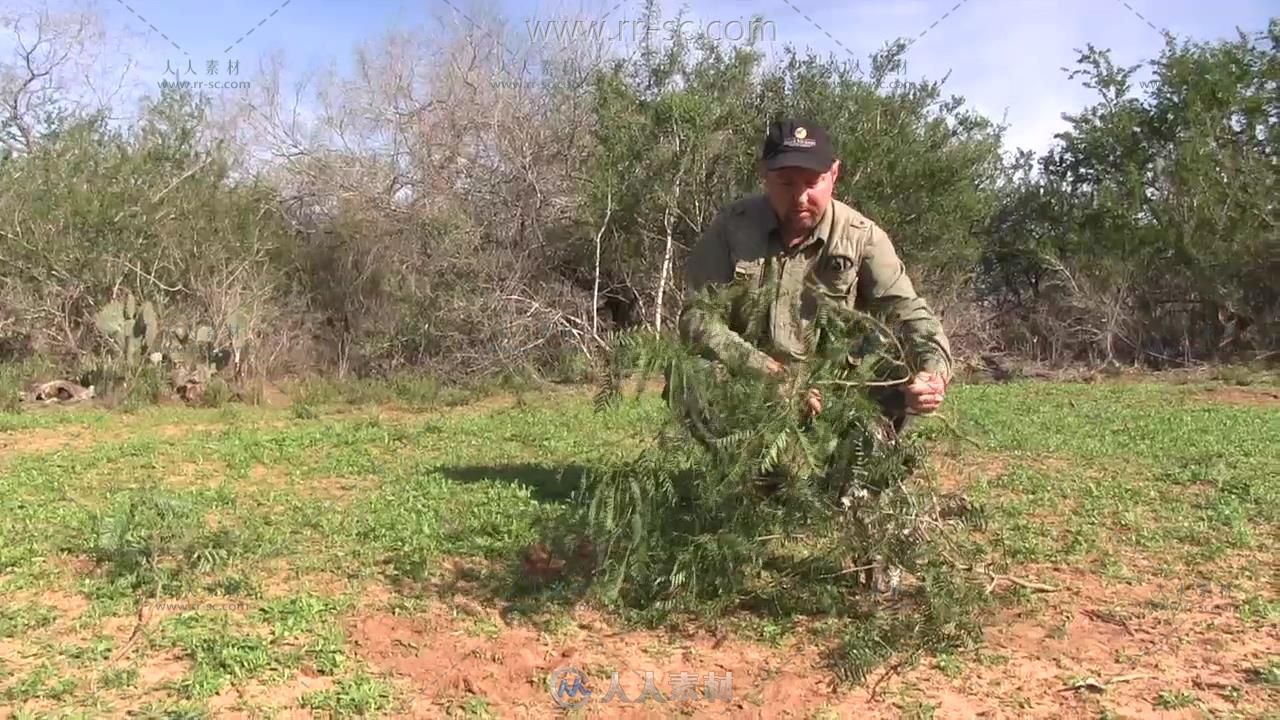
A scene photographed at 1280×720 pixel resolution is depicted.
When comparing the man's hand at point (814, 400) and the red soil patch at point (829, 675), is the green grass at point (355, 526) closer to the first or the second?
the red soil patch at point (829, 675)

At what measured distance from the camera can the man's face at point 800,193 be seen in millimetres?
3779

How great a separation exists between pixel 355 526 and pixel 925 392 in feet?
8.87

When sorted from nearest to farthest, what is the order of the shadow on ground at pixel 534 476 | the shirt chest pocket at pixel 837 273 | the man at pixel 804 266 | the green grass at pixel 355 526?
the green grass at pixel 355 526 → the man at pixel 804 266 → the shirt chest pocket at pixel 837 273 → the shadow on ground at pixel 534 476

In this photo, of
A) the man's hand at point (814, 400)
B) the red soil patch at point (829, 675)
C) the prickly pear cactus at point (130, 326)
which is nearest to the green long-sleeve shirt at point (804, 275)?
the man's hand at point (814, 400)

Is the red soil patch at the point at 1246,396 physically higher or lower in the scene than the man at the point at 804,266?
lower

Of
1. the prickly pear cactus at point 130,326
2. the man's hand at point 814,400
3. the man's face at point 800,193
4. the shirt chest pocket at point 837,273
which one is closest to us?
the man's hand at point 814,400

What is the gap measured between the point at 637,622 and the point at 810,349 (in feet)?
3.68

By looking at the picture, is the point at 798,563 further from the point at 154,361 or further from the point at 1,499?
the point at 154,361

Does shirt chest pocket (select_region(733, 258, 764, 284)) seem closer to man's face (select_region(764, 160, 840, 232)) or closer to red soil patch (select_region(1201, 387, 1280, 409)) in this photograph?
man's face (select_region(764, 160, 840, 232))

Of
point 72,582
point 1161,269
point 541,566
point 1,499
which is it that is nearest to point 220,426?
point 1,499

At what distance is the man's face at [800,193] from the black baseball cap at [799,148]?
0.04 m

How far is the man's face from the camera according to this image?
378 cm

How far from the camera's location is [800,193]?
3.81 m

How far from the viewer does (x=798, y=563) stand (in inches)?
146
